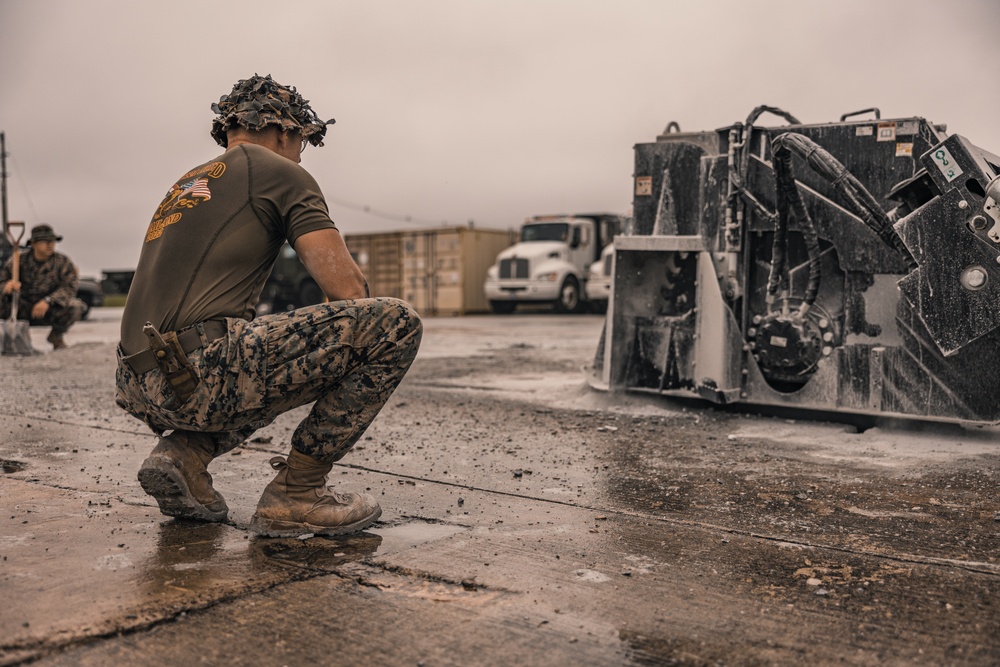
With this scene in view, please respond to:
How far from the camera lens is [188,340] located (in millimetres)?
2785

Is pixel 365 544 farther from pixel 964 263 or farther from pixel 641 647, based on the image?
pixel 964 263

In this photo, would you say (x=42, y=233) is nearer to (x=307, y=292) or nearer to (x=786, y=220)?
(x=786, y=220)

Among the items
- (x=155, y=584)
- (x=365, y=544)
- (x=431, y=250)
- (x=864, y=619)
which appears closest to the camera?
(x=864, y=619)

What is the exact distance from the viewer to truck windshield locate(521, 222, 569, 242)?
22328 millimetres

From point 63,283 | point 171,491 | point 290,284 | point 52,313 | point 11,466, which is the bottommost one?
point 11,466

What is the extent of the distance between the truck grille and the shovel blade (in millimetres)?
12678

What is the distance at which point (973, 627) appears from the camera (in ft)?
7.22

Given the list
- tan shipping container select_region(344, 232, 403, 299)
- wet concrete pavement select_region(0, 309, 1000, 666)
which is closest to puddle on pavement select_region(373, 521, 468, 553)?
wet concrete pavement select_region(0, 309, 1000, 666)

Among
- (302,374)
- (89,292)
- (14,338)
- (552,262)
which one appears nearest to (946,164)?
(302,374)

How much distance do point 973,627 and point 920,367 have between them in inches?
113

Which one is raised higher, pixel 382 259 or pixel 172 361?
pixel 382 259

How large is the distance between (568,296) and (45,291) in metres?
12.7

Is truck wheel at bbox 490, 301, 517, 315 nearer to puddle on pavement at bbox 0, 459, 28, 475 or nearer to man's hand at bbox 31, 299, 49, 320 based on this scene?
man's hand at bbox 31, 299, 49, 320

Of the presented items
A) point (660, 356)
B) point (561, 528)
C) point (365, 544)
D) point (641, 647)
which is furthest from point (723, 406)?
point (641, 647)
